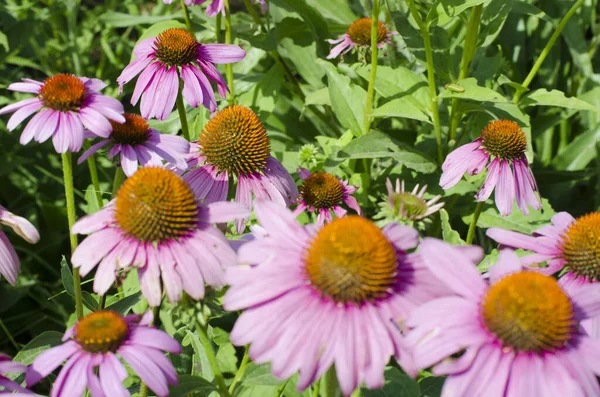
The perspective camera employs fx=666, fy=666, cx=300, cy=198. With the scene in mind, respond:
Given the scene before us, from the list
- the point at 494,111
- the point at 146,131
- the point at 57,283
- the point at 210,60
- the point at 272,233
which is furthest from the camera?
the point at 57,283

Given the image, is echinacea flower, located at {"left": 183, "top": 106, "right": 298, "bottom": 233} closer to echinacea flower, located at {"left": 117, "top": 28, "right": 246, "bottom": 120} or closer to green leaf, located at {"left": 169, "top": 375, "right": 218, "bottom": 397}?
echinacea flower, located at {"left": 117, "top": 28, "right": 246, "bottom": 120}

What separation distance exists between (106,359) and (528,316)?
0.60 m

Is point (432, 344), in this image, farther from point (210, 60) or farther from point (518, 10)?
point (518, 10)

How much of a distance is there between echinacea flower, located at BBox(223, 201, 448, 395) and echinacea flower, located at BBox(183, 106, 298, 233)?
1.60 feet

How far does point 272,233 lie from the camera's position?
37.8 inches

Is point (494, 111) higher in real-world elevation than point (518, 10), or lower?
lower

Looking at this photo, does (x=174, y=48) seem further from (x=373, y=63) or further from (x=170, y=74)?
(x=373, y=63)

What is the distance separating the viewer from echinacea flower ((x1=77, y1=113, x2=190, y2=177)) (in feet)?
4.34

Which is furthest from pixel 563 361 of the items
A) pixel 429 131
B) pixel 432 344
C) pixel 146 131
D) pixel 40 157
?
pixel 40 157

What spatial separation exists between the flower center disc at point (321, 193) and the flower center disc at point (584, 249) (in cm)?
62

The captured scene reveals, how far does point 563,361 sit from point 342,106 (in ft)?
4.47

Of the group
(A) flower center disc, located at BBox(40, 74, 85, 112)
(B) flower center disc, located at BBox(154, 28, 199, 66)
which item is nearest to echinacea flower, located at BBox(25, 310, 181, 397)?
(A) flower center disc, located at BBox(40, 74, 85, 112)

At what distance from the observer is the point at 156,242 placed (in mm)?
999

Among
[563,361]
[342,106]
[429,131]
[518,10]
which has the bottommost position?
[429,131]
